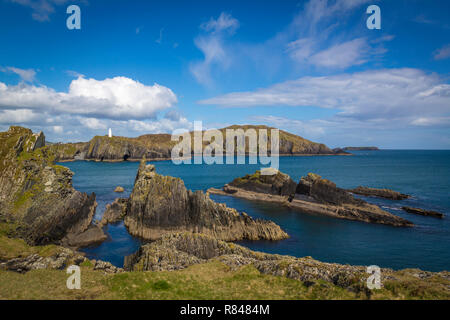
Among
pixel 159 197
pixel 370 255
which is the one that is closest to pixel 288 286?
pixel 370 255

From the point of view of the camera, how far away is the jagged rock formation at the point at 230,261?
71.2 ft

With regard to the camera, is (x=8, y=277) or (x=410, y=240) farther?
(x=410, y=240)

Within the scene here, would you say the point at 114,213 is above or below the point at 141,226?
above

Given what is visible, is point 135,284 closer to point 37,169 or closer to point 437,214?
point 37,169

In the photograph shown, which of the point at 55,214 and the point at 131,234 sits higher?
the point at 55,214

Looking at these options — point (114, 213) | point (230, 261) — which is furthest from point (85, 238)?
point (230, 261)

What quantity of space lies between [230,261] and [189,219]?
1026 inches

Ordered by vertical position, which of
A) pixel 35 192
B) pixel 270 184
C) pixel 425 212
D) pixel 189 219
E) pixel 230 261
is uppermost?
pixel 35 192

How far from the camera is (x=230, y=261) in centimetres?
2725

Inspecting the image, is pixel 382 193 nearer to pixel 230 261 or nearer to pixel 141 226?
pixel 141 226

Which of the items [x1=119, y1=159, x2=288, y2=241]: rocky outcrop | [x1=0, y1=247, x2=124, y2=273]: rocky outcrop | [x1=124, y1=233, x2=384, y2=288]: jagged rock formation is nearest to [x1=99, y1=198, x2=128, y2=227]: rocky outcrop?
[x1=119, y1=159, x2=288, y2=241]: rocky outcrop
